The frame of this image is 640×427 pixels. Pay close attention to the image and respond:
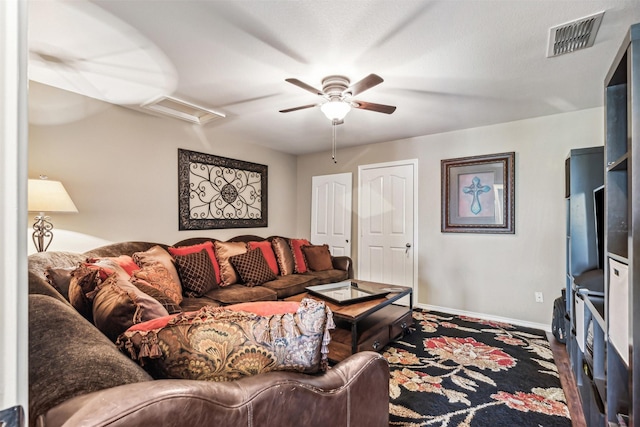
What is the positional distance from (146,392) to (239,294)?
2.52 m

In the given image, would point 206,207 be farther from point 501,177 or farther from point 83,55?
point 501,177

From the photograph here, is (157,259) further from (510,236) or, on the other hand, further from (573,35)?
(510,236)

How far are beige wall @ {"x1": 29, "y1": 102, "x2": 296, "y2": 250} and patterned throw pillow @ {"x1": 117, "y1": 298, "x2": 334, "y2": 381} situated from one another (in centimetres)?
257

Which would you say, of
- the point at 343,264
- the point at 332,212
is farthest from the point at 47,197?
the point at 332,212

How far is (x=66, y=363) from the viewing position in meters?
0.73

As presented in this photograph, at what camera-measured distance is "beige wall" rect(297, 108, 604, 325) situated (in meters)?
3.42

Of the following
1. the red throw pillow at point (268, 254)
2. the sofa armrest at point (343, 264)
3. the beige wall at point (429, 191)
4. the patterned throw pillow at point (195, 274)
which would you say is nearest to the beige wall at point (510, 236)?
the beige wall at point (429, 191)

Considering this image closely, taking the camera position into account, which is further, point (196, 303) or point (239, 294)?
point (239, 294)

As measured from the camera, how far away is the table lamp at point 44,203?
2.29 metres

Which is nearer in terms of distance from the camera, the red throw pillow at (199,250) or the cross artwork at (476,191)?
the red throw pillow at (199,250)

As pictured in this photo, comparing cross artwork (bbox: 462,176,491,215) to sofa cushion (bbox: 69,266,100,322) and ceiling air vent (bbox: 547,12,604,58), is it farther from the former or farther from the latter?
sofa cushion (bbox: 69,266,100,322)

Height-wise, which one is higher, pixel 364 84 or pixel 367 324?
pixel 364 84

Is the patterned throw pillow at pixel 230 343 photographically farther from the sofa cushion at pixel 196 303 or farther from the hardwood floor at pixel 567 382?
the hardwood floor at pixel 567 382

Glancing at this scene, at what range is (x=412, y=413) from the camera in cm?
194
